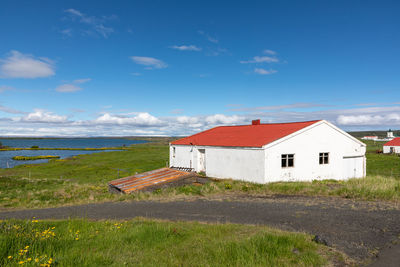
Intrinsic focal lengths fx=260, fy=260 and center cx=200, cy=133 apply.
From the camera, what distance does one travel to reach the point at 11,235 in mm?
6191

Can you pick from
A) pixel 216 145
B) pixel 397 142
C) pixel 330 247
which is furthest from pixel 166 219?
pixel 397 142

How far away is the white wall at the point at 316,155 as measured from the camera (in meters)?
18.9

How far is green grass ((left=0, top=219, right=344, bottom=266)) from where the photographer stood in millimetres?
5328

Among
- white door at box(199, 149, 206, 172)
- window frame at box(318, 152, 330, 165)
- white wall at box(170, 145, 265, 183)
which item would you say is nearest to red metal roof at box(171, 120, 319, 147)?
white wall at box(170, 145, 265, 183)

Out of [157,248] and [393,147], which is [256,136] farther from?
[393,147]

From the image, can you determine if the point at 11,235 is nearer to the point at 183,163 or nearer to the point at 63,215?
the point at 63,215

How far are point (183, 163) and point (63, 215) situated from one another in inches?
624

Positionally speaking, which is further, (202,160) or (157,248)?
(202,160)

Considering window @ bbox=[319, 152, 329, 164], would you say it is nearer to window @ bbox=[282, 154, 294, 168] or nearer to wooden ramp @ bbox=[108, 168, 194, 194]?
window @ bbox=[282, 154, 294, 168]

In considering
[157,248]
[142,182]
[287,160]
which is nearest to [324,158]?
[287,160]

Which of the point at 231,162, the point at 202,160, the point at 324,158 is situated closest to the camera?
the point at 231,162

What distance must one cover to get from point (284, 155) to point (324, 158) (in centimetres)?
457

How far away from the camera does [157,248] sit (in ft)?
20.8

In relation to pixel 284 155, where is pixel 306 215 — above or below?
below
